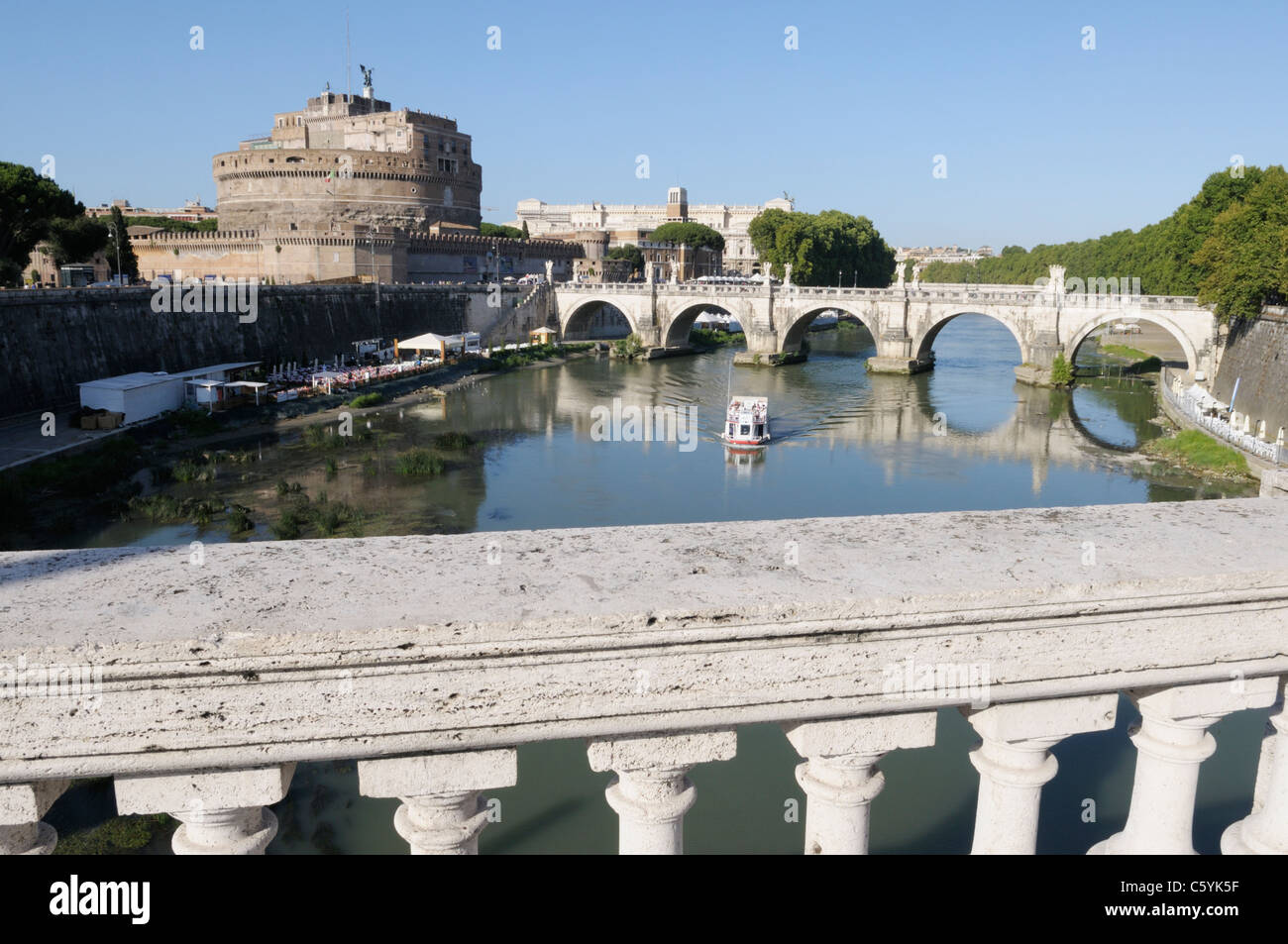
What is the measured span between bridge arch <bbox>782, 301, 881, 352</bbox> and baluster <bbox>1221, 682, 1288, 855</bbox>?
3947 cm

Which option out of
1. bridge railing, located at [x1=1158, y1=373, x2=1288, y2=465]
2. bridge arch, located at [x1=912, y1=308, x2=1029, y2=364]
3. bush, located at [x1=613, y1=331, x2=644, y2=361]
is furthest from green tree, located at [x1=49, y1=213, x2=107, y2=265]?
bridge railing, located at [x1=1158, y1=373, x2=1288, y2=465]

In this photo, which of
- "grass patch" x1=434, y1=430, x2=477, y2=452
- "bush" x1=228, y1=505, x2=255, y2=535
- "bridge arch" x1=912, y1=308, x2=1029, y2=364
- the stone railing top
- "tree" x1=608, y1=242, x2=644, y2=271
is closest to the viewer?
the stone railing top

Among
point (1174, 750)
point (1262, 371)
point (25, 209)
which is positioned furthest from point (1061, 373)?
point (1174, 750)

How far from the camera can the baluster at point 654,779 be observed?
6.31 feet

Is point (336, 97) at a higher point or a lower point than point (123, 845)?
higher

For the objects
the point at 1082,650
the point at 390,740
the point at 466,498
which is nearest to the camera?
the point at 390,740

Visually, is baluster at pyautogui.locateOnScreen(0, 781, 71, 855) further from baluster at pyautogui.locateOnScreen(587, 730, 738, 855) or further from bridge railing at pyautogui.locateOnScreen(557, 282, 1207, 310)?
bridge railing at pyautogui.locateOnScreen(557, 282, 1207, 310)

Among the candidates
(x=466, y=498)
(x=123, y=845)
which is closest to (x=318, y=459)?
(x=466, y=498)

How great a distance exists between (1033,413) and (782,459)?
444 inches

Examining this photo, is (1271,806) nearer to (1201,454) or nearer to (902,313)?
(1201,454)

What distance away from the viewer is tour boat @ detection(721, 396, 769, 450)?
78.6 feet

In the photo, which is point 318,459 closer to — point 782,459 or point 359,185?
point 782,459

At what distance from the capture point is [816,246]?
5478 cm

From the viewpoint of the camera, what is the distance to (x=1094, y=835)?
704 cm
